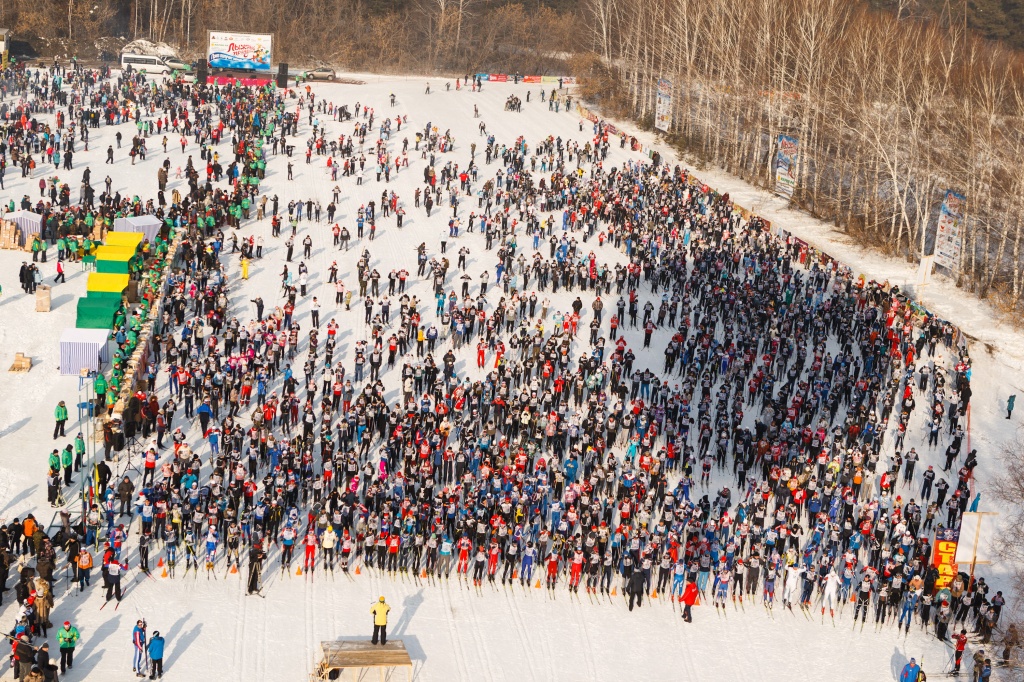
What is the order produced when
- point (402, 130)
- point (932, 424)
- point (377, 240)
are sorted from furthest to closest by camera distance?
point (402, 130)
point (377, 240)
point (932, 424)

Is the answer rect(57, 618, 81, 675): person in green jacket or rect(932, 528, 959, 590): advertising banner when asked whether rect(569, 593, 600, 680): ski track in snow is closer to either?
rect(932, 528, 959, 590): advertising banner

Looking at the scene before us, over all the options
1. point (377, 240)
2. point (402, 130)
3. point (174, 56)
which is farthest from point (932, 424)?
point (174, 56)

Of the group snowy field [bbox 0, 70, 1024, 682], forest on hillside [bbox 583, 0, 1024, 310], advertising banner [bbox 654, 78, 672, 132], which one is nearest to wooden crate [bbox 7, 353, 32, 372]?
snowy field [bbox 0, 70, 1024, 682]

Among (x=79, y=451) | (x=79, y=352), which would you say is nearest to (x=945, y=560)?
(x=79, y=451)

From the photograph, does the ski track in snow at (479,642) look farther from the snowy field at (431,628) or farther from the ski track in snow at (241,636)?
the ski track in snow at (241,636)

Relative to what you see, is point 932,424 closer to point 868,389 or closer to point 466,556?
point 868,389

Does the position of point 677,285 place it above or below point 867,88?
below
